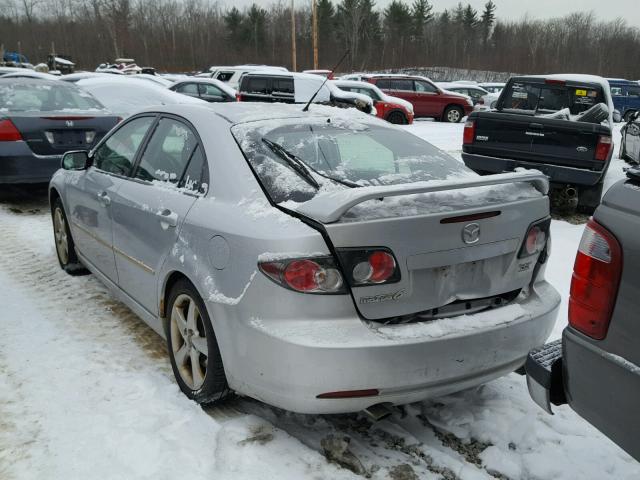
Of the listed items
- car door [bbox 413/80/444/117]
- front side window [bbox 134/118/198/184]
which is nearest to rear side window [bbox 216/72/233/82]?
car door [bbox 413/80/444/117]

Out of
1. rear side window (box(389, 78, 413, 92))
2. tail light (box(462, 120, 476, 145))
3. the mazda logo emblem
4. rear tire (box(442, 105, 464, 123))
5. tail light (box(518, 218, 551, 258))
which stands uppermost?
the mazda logo emblem

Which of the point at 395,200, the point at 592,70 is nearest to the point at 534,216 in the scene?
the point at 395,200

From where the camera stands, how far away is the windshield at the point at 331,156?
2.78 meters

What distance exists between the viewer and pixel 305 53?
225 ft

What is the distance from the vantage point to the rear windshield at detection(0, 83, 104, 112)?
7469 mm

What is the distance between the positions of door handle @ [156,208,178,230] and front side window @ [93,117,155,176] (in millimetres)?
772

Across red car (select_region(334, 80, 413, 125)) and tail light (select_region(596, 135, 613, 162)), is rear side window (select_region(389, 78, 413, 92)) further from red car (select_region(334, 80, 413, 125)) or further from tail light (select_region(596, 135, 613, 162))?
tail light (select_region(596, 135, 613, 162))

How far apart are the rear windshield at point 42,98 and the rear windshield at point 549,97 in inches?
242

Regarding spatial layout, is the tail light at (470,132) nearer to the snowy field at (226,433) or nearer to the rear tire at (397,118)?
the snowy field at (226,433)

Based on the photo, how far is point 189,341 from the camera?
2971 millimetres

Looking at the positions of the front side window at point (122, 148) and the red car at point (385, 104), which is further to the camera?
the red car at point (385, 104)

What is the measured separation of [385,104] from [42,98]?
42.1 ft

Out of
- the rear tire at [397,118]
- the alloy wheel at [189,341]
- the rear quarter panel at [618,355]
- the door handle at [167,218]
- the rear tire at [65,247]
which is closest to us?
the rear quarter panel at [618,355]

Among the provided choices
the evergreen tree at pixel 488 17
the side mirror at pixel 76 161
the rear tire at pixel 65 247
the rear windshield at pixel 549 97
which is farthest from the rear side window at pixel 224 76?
the evergreen tree at pixel 488 17
